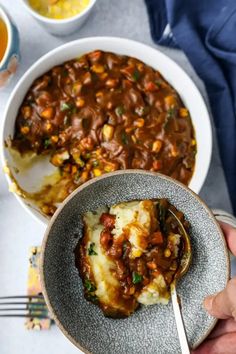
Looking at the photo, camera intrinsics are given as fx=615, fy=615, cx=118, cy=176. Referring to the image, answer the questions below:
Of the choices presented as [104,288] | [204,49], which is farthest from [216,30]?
[104,288]

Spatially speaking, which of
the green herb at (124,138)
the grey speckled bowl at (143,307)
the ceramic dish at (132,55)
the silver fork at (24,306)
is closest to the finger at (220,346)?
the grey speckled bowl at (143,307)

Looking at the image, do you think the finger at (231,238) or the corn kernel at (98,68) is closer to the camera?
the finger at (231,238)

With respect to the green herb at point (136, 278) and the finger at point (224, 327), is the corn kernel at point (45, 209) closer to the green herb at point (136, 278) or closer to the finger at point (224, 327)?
the green herb at point (136, 278)

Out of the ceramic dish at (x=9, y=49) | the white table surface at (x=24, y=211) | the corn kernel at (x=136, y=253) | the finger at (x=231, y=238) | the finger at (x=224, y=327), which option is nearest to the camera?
the corn kernel at (x=136, y=253)

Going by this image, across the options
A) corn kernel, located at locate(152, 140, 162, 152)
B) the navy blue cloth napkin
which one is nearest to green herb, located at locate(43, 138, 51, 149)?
corn kernel, located at locate(152, 140, 162, 152)

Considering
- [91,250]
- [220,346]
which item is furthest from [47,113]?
[220,346]
